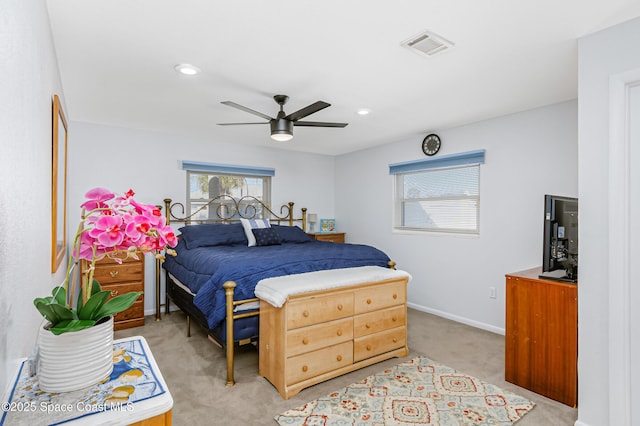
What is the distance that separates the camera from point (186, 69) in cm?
241

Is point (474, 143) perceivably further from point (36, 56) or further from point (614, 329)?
point (36, 56)

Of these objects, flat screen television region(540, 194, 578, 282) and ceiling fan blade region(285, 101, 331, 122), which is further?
ceiling fan blade region(285, 101, 331, 122)

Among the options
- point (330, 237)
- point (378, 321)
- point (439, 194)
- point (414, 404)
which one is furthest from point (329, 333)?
point (330, 237)

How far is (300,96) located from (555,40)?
6.18ft

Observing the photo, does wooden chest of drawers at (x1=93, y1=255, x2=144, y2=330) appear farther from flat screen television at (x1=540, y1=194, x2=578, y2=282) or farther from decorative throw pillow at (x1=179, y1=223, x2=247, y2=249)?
flat screen television at (x1=540, y1=194, x2=578, y2=282)

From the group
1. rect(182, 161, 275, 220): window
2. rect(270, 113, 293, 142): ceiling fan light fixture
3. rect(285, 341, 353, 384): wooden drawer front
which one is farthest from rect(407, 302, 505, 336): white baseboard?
rect(270, 113, 293, 142): ceiling fan light fixture

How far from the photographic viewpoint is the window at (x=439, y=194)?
4000 mm

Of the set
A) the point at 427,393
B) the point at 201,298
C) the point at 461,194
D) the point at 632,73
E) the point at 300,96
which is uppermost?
the point at 300,96

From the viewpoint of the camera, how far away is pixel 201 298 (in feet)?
8.64

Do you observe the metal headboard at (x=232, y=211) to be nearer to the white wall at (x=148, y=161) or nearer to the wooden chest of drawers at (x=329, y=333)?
the white wall at (x=148, y=161)

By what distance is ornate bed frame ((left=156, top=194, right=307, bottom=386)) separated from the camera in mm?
2506

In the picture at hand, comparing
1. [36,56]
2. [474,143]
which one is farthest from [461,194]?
[36,56]

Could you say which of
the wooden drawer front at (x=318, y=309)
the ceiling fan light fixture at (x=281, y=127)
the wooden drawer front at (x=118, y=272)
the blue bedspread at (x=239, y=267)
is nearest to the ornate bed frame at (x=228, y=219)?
the blue bedspread at (x=239, y=267)

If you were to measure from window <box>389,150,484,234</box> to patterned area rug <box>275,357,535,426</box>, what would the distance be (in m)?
2.00
